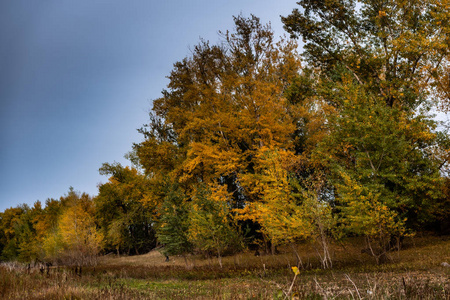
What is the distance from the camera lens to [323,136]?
66.4ft

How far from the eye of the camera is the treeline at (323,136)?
1262cm

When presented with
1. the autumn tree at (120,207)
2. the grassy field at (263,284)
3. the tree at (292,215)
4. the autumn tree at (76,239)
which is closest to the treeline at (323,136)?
the tree at (292,215)

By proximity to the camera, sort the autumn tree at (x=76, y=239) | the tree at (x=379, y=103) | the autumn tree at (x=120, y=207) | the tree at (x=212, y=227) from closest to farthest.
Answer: the tree at (x=379, y=103) < the tree at (x=212, y=227) < the autumn tree at (x=76, y=239) < the autumn tree at (x=120, y=207)

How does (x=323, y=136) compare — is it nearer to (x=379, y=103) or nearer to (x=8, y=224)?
(x=379, y=103)

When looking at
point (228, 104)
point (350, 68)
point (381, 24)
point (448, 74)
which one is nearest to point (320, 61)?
point (350, 68)

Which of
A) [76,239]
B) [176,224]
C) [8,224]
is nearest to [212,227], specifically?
[176,224]

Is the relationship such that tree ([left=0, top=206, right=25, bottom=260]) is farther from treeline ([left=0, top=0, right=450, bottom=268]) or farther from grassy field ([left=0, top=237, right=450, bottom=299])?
grassy field ([left=0, top=237, right=450, bottom=299])

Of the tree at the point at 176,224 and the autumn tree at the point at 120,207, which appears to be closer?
the tree at the point at 176,224

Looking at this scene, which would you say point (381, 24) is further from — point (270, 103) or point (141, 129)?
point (141, 129)

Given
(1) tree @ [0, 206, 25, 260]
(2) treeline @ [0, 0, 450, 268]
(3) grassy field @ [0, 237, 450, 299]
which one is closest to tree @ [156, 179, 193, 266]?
(2) treeline @ [0, 0, 450, 268]

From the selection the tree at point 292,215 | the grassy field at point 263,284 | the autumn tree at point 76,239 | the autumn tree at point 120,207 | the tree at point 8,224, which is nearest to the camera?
the grassy field at point 263,284

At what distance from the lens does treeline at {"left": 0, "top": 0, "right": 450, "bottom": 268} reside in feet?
41.4

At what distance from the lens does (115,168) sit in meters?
38.8

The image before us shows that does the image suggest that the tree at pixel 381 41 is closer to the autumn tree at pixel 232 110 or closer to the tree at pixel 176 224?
the autumn tree at pixel 232 110
